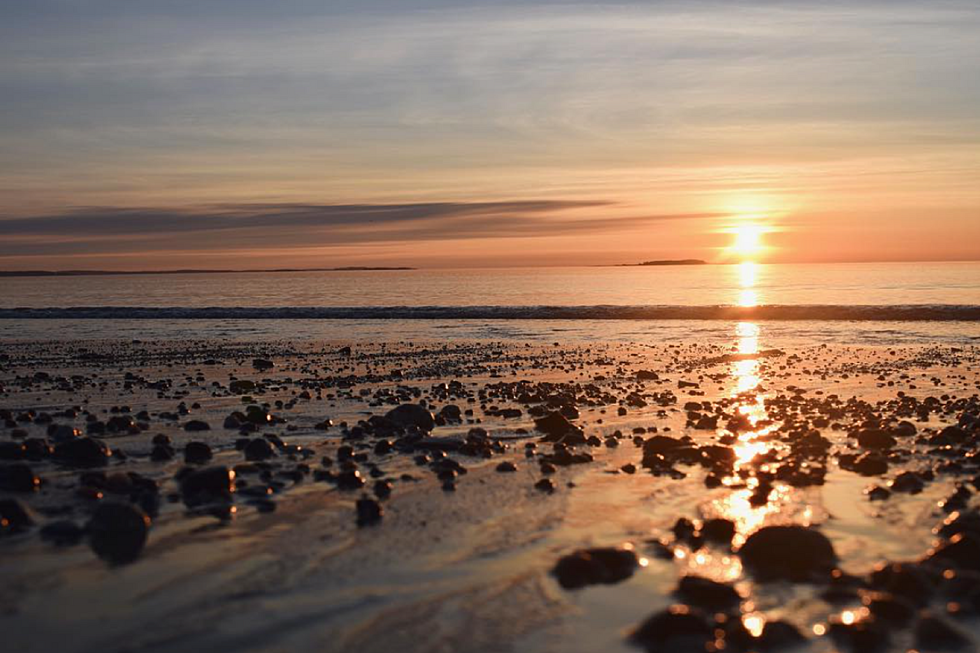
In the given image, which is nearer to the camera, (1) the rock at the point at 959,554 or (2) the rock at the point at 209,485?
(1) the rock at the point at 959,554

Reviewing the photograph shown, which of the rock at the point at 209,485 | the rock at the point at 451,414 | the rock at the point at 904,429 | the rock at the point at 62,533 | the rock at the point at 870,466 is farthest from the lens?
the rock at the point at 451,414

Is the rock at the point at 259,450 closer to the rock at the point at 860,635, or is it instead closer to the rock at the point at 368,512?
the rock at the point at 368,512

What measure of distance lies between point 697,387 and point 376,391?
6.83 metres

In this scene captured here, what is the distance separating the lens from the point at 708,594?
691 centimetres

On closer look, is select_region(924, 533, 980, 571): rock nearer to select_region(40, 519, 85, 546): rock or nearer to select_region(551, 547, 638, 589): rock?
select_region(551, 547, 638, 589): rock

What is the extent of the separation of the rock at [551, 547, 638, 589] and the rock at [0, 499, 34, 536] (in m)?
4.77

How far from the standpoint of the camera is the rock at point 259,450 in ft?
40.3

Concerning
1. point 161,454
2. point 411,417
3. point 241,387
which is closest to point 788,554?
point 161,454

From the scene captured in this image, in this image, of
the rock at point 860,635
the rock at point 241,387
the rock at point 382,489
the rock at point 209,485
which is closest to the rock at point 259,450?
the rock at point 209,485

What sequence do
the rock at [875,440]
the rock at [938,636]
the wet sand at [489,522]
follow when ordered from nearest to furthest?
the rock at [938,636] → the wet sand at [489,522] → the rock at [875,440]

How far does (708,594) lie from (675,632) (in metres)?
0.76

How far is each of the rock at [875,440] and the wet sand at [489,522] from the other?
0.05 metres

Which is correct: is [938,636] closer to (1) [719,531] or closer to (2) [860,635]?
(2) [860,635]

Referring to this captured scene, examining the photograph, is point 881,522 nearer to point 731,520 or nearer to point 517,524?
point 731,520
